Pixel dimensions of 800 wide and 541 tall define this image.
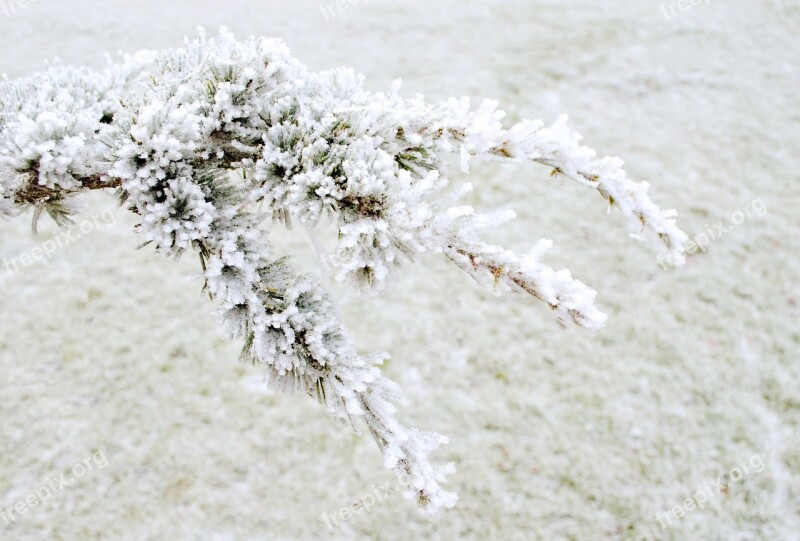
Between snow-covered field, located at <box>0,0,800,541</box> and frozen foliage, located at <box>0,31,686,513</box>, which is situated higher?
frozen foliage, located at <box>0,31,686,513</box>

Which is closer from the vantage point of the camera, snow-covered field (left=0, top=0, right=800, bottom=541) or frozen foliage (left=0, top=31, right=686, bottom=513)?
frozen foliage (left=0, top=31, right=686, bottom=513)

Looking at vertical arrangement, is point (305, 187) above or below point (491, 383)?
above

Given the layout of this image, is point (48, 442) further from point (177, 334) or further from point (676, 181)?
point (676, 181)

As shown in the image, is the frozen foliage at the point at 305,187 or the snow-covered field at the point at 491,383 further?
the snow-covered field at the point at 491,383

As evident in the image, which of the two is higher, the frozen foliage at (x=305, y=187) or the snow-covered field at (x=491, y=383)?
the frozen foliage at (x=305, y=187)

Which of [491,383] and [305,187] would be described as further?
[491,383]
